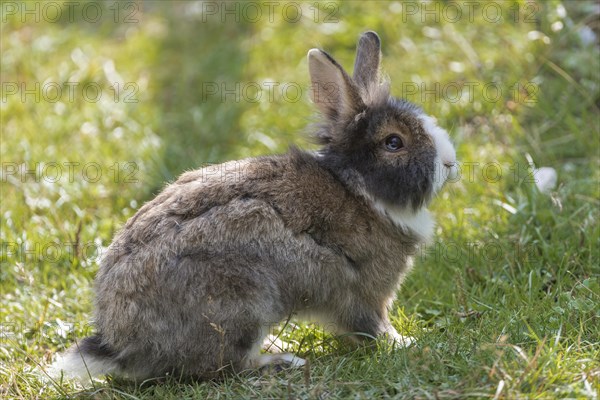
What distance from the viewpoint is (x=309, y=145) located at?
4637mm

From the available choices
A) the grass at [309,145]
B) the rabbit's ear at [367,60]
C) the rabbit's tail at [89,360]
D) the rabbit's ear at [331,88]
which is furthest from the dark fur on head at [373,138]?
the rabbit's tail at [89,360]

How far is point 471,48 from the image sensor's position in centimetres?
626

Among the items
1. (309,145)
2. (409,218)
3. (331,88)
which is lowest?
(409,218)

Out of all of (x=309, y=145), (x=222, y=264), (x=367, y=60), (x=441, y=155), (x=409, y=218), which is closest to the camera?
(x=222, y=264)

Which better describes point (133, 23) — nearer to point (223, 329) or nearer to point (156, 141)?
point (156, 141)

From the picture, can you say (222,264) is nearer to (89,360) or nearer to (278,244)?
(278,244)

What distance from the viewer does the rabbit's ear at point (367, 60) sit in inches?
164

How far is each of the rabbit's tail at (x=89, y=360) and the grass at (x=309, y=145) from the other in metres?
0.09

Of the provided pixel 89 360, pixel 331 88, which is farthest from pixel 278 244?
pixel 89 360

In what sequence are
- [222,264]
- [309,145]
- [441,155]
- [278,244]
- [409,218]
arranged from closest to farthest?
[222,264]
[278,244]
[441,155]
[409,218]
[309,145]

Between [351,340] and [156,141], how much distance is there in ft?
8.68

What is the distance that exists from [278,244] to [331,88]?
83 centimetres

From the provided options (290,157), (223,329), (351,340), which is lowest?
(351,340)

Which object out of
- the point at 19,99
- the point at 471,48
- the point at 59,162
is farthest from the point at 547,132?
the point at 19,99
